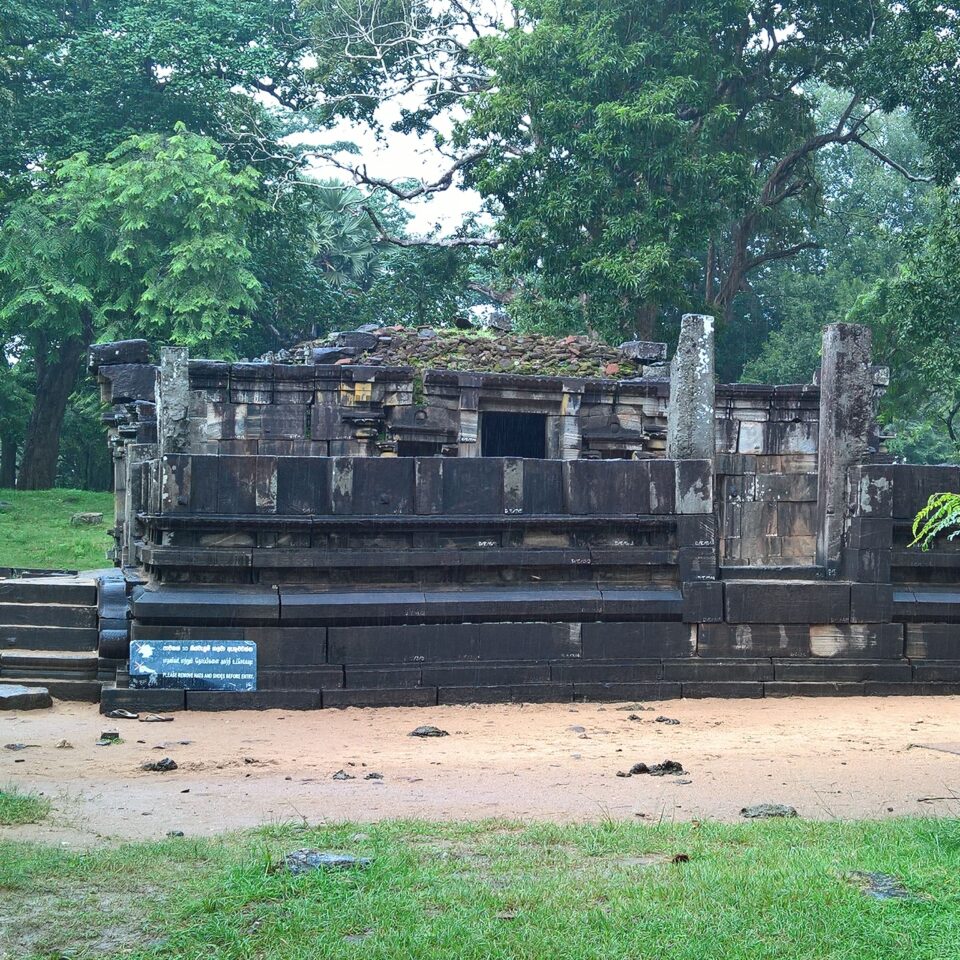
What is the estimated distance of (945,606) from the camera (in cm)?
1021

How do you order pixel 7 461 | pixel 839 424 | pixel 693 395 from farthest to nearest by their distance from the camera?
pixel 7 461 < pixel 693 395 < pixel 839 424

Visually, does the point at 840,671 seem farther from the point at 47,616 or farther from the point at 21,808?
the point at 47,616

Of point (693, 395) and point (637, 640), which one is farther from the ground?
point (693, 395)

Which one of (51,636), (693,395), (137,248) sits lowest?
(51,636)

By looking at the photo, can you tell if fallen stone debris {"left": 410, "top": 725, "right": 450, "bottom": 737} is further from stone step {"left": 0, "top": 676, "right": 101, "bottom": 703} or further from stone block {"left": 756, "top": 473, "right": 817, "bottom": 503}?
stone block {"left": 756, "top": 473, "right": 817, "bottom": 503}

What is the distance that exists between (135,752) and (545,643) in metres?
3.51

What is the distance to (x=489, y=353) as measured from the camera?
829 inches

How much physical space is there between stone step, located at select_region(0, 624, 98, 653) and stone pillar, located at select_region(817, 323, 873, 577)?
657 cm

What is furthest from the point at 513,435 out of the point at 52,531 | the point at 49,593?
the point at 49,593

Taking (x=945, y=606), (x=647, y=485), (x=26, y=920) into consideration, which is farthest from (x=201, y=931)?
(x=945, y=606)

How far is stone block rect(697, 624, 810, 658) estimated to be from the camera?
10.0m

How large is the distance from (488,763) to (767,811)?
2066 mm

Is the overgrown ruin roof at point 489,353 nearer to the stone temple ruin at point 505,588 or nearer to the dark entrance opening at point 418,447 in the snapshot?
the dark entrance opening at point 418,447

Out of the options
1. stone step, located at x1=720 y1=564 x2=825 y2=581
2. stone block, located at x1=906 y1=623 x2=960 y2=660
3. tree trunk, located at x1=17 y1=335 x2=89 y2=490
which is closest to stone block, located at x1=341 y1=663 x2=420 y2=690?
stone step, located at x1=720 y1=564 x2=825 y2=581
